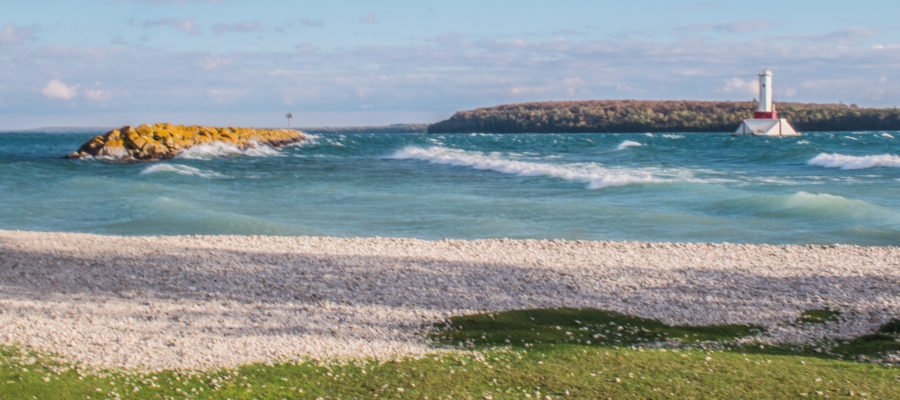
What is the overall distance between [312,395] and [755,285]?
646cm

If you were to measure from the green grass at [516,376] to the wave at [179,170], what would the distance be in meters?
25.9

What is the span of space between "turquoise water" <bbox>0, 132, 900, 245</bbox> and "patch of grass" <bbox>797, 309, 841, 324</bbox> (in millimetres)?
6287

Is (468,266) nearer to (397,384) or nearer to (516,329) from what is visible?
(516,329)

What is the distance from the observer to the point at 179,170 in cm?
3256

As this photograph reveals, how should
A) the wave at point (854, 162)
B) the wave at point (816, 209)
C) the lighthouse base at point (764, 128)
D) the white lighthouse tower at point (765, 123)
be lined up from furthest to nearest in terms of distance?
the lighthouse base at point (764, 128), the white lighthouse tower at point (765, 123), the wave at point (854, 162), the wave at point (816, 209)

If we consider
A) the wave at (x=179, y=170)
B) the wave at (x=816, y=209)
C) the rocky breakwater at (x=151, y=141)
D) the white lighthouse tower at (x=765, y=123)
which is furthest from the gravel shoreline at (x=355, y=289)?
the white lighthouse tower at (x=765, y=123)

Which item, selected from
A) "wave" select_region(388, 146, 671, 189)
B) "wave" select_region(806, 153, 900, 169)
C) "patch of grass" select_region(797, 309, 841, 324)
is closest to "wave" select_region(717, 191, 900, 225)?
"wave" select_region(388, 146, 671, 189)

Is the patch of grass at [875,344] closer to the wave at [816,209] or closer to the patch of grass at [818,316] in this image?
the patch of grass at [818,316]

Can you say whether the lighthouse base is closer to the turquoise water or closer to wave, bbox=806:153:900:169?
the turquoise water

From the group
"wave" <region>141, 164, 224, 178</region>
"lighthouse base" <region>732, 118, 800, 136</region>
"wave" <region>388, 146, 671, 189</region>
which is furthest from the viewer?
"lighthouse base" <region>732, 118, 800, 136</region>

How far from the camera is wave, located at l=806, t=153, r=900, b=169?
109ft

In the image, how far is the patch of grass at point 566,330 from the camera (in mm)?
7195

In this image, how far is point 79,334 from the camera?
6.88 m

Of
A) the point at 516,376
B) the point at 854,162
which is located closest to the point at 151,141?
the point at 854,162
